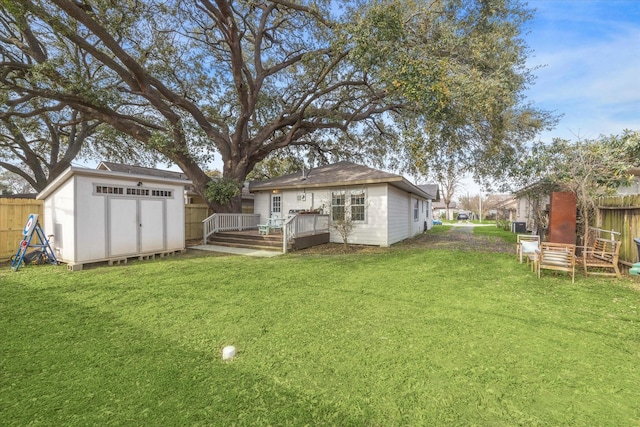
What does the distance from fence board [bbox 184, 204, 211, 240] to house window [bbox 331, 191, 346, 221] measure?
20.1ft

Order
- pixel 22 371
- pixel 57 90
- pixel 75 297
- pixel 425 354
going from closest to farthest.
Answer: pixel 22 371
pixel 425 354
pixel 75 297
pixel 57 90

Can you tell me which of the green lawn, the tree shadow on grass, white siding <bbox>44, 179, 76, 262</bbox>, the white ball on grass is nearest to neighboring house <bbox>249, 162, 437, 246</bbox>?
the green lawn

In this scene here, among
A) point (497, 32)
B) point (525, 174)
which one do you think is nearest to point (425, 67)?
point (497, 32)

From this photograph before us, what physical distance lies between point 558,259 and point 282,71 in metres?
13.9

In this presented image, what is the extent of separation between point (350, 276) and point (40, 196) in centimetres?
892

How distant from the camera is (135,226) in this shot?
8.21 meters

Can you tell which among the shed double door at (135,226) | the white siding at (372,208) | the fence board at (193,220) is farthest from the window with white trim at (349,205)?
the shed double door at (135,226)

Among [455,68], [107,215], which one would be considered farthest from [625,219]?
[107,215]

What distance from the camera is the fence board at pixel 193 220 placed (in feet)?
42.3

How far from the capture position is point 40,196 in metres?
7.84

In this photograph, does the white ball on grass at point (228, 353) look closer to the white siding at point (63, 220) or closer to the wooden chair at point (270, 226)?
the white siding at point (63, 220)

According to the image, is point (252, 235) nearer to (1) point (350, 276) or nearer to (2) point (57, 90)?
(1) point (350, 276)

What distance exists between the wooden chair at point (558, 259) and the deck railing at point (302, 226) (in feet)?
23.4

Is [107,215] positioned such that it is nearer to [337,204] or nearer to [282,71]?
[337,204]
